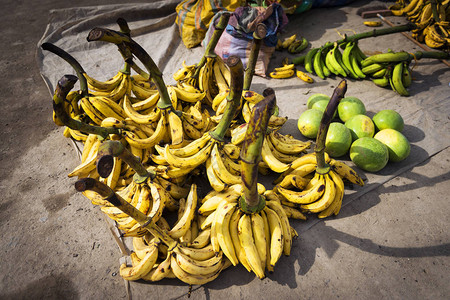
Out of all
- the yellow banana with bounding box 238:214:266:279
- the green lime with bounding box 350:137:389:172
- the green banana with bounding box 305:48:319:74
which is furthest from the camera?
the green banana with bounding box 305:48:319:74

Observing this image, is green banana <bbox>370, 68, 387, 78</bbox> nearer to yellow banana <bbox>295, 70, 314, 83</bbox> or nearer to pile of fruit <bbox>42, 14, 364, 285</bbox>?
yellow banana <bbox>295, 70, 314, 83</bbox>

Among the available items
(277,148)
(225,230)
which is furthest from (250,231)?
(277,148)

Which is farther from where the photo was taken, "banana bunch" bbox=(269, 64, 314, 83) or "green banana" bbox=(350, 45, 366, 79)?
"banana bunch" bbox=(269, 64, 314, 83)

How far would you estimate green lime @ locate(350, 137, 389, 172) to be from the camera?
2.71 meters

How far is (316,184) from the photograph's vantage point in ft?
7.57

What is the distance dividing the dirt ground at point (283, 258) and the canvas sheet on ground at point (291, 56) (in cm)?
22

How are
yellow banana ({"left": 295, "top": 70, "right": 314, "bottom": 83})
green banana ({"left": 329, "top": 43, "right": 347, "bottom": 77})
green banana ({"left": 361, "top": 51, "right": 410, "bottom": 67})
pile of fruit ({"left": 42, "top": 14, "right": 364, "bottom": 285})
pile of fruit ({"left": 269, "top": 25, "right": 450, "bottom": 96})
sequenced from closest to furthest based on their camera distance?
pile of fruit ({"left": 42, "top": 14, "right": 364, "bottom": 285}) < green banana ({"left": 361, "top": 51, "right": 410, "bottom": 67}) < pile of fruit ({"left": 269, "top": 25, "right": 450, "bottom": 96}) < green banana ({"left": 329, "top": 43, "right": 347, "bottom": 77}) < yellow banana ({"left": 295, "top": 70, "right": 314, "bottom": 83})

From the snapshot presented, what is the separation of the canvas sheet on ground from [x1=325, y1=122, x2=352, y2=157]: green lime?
0.79 feet

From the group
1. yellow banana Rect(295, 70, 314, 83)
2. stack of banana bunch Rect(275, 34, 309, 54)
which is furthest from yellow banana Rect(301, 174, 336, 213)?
stack of banana bunch Rect(275, 34, 309, 54)

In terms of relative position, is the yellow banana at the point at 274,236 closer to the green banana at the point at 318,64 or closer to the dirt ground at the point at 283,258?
the dirt ground at the point at 283,258

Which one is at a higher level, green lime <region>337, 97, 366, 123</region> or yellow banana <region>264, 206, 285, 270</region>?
yellow banana <region>264, 206, 285, 270</region>

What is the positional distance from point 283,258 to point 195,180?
1204mm

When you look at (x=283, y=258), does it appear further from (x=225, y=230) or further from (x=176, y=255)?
(x=176, y=255)

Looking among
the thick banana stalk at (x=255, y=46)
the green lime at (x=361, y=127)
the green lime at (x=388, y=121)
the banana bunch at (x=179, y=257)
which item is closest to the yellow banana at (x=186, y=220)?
the banana bunch at (x=179, y=257)
